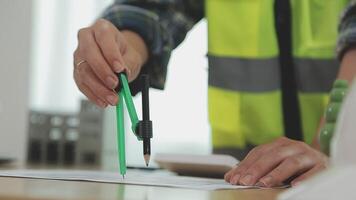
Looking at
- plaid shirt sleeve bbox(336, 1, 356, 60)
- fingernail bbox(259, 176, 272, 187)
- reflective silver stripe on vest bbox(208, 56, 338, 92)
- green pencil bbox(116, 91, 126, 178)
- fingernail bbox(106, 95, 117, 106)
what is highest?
plaid shirt sleeve bbox(336, 1, 356, 60)

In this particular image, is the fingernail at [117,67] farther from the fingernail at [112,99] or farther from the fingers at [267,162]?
the fingers at [267,162]

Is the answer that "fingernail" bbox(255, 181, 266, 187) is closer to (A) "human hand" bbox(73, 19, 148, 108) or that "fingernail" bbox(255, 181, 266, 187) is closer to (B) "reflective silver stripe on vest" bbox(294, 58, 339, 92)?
(A) "human hand" bbox(73, 19, 148, 108)

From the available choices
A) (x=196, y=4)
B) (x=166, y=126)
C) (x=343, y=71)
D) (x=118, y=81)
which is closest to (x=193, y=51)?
(x=166, y=126)

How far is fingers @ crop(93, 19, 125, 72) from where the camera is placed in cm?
76

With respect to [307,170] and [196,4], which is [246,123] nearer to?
[196,4]

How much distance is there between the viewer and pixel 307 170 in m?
0.68

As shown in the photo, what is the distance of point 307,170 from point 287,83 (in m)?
0.46

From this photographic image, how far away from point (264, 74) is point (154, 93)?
29 centimetres

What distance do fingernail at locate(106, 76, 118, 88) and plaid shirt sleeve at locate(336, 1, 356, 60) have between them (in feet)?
1.27

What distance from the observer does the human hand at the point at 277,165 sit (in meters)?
0.65

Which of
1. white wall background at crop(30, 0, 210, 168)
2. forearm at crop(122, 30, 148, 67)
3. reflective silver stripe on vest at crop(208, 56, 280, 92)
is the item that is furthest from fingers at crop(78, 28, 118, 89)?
white wall background at crop(30, 0, 210, 168)

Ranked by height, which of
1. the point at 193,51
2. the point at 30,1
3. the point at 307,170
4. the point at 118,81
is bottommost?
the point at 307,170

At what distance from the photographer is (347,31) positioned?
3.09 ft

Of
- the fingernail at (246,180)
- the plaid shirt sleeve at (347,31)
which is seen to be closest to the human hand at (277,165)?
the fingernail at (246,180)
